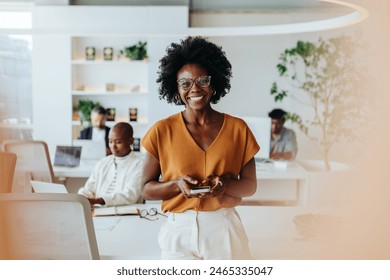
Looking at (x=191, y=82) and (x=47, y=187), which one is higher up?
(x=191, y=82)

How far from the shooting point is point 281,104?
2139 mm

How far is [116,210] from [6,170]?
403mm

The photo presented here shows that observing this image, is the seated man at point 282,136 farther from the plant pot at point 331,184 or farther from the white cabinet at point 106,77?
the white cabinet at point 106,77

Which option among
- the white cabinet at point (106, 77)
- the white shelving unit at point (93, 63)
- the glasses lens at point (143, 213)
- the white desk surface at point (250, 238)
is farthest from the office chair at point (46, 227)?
the white cabinet at point (106, 77)

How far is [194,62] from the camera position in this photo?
154cm

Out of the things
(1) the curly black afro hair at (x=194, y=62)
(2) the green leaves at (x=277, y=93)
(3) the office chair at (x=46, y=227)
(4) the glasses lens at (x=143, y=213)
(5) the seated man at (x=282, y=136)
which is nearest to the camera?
(3) the office chair at (x=46, y=227)

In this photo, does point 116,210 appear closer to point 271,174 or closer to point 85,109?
point 85,109

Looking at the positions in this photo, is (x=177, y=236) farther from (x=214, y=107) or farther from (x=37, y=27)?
(x=37, y=27)

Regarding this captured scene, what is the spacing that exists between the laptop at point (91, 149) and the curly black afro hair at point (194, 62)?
40 centimetres

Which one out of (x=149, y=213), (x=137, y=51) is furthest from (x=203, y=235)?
(x=137, y=51)

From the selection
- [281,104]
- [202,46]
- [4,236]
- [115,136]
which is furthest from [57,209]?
[281,104]

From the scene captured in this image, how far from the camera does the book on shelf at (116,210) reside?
179 centimetres

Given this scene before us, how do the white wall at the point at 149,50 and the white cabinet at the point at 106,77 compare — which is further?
the white cabinet at the point at 106,77

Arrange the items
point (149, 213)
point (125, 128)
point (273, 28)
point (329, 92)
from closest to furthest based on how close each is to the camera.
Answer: point (273, 28)
point (149, 213)
point (125, 128)
point (329, 92)
